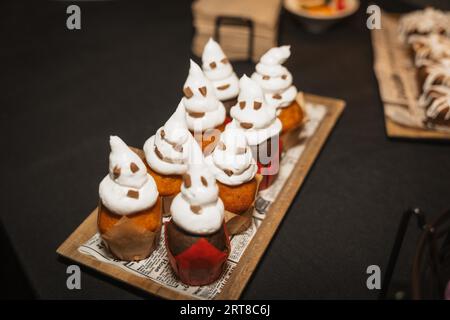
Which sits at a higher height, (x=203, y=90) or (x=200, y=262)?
(x=203, y=90)

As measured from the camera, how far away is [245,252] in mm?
1265

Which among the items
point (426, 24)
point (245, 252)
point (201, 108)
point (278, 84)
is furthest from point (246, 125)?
point (426, 24)

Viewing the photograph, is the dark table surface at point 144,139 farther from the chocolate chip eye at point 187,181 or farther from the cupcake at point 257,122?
the chocolate chip eye at point 187,181

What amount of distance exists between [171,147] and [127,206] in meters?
0.19

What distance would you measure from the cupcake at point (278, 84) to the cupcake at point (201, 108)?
21 centimetres

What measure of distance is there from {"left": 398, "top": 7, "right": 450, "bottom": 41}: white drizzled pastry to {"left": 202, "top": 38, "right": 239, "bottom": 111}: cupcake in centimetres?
111

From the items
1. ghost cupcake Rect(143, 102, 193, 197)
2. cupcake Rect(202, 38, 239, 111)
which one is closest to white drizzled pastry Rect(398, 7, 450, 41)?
cupcake Rect(202, 38, 239, 111)

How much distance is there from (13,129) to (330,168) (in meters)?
1.20

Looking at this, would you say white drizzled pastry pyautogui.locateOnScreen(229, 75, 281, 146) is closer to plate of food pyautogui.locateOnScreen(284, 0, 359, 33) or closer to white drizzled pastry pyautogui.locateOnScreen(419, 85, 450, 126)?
white drizzled pastry pyautogui.locateOnScreen(419, 85, 450, 126)

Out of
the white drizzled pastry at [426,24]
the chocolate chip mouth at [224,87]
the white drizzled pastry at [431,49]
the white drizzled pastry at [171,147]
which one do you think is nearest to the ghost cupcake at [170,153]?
the white drizzled pastry at [171,147]

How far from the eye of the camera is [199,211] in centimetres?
108

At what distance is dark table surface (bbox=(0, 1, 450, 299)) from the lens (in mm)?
1314

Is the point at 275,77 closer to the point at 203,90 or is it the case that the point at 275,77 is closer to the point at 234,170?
the point at 203,90
